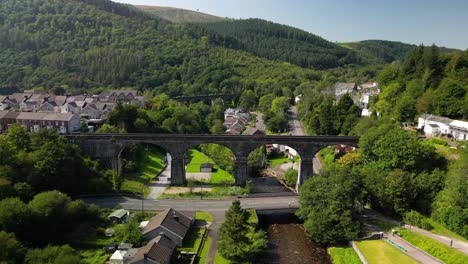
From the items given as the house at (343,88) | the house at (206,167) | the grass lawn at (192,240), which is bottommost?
the grass lawn at (192,240)

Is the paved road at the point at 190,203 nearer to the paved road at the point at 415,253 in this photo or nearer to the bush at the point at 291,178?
the bush at the point at 291,178

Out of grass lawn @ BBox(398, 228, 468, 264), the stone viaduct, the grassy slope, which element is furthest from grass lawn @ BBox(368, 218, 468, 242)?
the grassy slope

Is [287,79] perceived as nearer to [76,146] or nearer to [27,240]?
[76,146]

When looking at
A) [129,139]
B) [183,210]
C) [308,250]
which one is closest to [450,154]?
[308,250]

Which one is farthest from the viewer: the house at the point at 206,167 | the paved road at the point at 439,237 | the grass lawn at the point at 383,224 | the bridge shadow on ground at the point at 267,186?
the house at the point at 206,167

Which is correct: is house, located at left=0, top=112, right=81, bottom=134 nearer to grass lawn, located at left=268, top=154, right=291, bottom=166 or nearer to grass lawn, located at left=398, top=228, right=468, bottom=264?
grass lawn, located at left=268, top=154, right=291, bottom=166

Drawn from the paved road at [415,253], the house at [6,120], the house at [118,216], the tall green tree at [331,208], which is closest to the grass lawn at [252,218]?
the tall green tree at [331,208]

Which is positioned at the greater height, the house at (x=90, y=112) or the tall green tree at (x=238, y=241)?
the house at (x=90, y=112)
